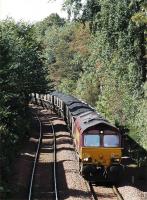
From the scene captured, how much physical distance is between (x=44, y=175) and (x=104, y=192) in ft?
13.4

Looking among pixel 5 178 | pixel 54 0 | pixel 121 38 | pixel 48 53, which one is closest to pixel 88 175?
pixel 5 178

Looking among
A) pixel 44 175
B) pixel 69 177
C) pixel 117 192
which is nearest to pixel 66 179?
pixel 69 177

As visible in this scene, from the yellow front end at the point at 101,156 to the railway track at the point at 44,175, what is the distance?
5.57 ft

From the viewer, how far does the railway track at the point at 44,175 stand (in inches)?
802

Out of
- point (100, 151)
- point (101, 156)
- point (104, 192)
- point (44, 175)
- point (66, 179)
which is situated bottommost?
point (104, 192)

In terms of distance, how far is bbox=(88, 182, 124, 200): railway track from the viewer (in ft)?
65.9

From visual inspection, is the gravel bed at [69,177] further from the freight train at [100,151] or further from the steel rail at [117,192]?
the steel rail at [117,192]

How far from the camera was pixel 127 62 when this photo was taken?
35406mm

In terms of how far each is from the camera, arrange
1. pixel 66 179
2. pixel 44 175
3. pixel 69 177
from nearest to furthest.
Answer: pixel 66 179, pixel 69 177, pixel 44 175

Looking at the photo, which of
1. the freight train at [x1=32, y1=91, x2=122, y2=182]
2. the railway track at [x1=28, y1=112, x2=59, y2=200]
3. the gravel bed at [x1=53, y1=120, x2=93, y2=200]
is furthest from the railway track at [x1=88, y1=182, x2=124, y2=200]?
the railway track at [x1=28, y1=112, x2=59, y2=200]

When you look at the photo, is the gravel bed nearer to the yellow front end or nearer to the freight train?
the freight train

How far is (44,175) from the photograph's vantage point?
959 inches

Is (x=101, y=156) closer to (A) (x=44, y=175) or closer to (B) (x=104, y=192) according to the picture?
(B) (x=104, y=192)

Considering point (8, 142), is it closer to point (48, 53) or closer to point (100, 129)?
point (100, 129)
